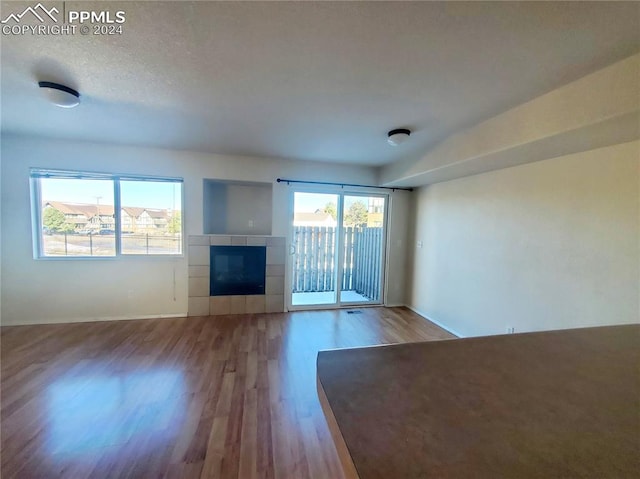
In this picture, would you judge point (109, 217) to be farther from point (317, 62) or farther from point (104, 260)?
point (317, 62)

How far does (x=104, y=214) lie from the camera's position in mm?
3537

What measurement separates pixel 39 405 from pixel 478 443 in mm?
2868

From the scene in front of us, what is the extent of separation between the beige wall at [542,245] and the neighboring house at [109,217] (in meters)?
4.14

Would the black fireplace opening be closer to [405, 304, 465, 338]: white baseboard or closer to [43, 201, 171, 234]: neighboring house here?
[43, 201, 171, 234]: neighboring house

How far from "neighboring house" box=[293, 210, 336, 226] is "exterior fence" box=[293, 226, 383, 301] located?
2.7 inches

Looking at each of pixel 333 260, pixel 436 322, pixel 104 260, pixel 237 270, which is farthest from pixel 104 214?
pixel 436 322

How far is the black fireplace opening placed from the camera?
3943mm

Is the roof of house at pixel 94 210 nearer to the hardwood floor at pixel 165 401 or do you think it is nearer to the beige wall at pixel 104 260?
the beige wall at pixel 104 260

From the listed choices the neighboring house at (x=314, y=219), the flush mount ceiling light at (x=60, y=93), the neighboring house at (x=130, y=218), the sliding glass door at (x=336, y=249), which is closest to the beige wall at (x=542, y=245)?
the sliding glass door at (x=336, y=249)

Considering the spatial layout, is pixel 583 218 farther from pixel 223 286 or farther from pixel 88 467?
pixel 223 286

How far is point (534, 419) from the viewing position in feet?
1.82

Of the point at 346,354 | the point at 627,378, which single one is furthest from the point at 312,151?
the point at 627,378

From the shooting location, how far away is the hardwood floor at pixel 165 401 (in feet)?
4.91

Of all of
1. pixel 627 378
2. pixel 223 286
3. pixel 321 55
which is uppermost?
pixel 321 55
